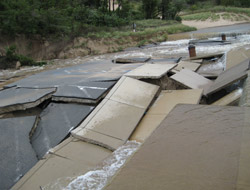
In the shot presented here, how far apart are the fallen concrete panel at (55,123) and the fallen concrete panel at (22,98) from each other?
0.25 m

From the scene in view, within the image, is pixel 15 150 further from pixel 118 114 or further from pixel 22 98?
pixel 118 114

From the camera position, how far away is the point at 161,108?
4117 mm

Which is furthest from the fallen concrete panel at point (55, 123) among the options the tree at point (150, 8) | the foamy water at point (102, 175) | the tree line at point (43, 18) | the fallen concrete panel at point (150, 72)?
the tree at point (150, 8)

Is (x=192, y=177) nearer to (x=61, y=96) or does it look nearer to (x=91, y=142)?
(x=91, y=142)

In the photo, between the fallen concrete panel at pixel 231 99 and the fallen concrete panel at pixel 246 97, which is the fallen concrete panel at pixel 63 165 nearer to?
the fallen concrete panel at pixel 246 97

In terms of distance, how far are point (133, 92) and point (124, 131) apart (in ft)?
3.99

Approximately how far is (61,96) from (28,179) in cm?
195

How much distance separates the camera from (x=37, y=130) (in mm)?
3553

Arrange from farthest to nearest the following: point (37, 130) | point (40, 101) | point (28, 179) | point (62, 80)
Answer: point (62, 80)
point (40, 101)
point (37, 130)
point (28, 179)

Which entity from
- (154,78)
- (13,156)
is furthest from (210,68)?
(13,156)

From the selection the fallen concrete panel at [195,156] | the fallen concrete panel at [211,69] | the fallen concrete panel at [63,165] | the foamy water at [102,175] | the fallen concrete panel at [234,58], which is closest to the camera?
the fallen concrete panel at [195,156]

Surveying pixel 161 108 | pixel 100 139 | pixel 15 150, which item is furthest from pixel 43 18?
pixel 100 139

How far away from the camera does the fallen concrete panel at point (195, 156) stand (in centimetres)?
147

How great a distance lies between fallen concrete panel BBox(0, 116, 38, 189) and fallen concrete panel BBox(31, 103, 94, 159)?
0.13 metres
